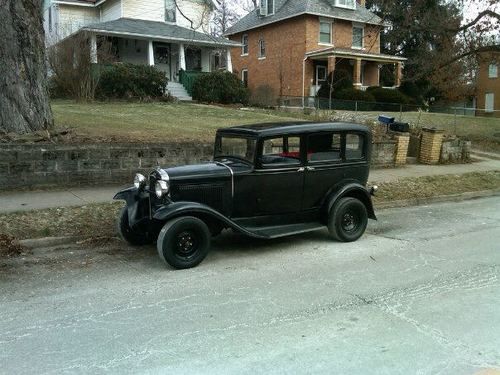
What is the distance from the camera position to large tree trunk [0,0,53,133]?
988 cm

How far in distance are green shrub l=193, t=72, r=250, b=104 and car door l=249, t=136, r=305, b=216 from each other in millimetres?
17838

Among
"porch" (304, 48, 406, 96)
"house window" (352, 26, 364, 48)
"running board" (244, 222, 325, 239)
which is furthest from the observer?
"house window" (352, 26, 364, 48)

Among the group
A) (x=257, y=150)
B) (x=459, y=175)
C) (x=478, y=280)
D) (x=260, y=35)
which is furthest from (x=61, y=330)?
(x=260, y=35)

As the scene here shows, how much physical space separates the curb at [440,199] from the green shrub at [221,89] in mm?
14619

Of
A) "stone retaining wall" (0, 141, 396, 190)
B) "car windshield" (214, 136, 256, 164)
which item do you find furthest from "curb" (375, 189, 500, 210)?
"car windshield" (214, 136, 256, 164)

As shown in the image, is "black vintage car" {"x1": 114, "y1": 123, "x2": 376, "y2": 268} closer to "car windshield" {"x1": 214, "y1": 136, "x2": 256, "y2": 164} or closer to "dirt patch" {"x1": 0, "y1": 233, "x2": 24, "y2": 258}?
"car windshield" {"x1": 214, "y1": 136, "x2": 256, "y2": 164}

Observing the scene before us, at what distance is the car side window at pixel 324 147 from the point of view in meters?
7.27

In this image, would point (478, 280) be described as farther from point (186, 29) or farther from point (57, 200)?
point (186, 29)

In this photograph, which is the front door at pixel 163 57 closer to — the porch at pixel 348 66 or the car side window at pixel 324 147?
the porch at pixel 348 66

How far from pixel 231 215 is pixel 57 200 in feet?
12.3

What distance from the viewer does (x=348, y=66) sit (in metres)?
38.1

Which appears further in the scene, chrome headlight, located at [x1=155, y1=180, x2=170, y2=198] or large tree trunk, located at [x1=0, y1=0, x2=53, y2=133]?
large tree trunk, located at [x1=0, y1=0, x2=53, y2=133]

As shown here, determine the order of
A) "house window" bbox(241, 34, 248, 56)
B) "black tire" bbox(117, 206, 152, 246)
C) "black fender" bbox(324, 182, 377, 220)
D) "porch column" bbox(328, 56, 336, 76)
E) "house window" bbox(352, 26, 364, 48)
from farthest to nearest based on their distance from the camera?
1. "house window" bbox(241, 34, 248, 56)
2. "house window" bbox(352, 26, 364, 48)
3. "porch column" bbox(328, 56, 336, 76)
4. "black fender" bbox(324, 182, 377, 220)
5. "black tire" bbox(117, 206, 152, 246)

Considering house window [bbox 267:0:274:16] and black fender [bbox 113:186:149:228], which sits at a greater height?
house window [bbox 267:0:274:16]
